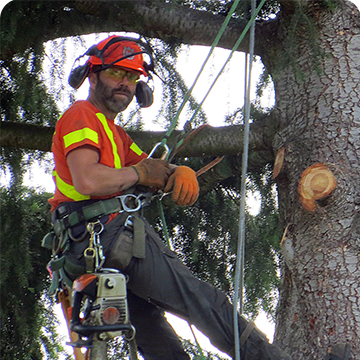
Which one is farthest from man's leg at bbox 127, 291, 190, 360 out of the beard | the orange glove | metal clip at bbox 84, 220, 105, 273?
the beard

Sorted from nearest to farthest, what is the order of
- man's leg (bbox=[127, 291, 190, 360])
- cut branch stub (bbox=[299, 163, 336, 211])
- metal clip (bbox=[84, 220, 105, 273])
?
metal clip (bbox=[84, 220, 105, 273])
man's leg (bbox=[127, 291, 190, 360])
cut branch stub (bbox=[299, 163, 336, 211])

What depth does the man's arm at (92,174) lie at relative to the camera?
7.84ft

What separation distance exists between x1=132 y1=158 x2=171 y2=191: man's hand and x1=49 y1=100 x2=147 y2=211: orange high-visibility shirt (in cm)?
12

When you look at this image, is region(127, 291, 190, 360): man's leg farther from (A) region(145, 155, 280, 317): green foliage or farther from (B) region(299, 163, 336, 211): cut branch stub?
(A) region(145, 155, 280, 317): green foliage

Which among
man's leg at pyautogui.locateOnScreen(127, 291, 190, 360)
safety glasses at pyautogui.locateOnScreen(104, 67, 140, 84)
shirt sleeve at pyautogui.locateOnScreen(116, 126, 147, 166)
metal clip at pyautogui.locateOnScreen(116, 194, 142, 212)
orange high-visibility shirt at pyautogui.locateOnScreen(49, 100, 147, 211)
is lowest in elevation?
man's leg at pyautogui.locateOnScreen(127, 291, 190, 360)

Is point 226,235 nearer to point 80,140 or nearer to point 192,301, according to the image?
point 192,301

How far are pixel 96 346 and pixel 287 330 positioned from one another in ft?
3.83

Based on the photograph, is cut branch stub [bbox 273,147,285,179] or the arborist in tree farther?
cut branch stub [bbox 273,147,285,179]

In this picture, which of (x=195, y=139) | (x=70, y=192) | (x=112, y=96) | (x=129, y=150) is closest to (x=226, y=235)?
(x=195, y=139)

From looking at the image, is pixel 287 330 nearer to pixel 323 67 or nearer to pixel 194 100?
pixel 323 67

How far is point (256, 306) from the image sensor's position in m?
4.04

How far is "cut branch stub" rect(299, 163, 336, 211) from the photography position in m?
3.06

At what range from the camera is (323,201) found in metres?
3.08

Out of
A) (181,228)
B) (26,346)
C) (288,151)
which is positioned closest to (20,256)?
(26,346)
